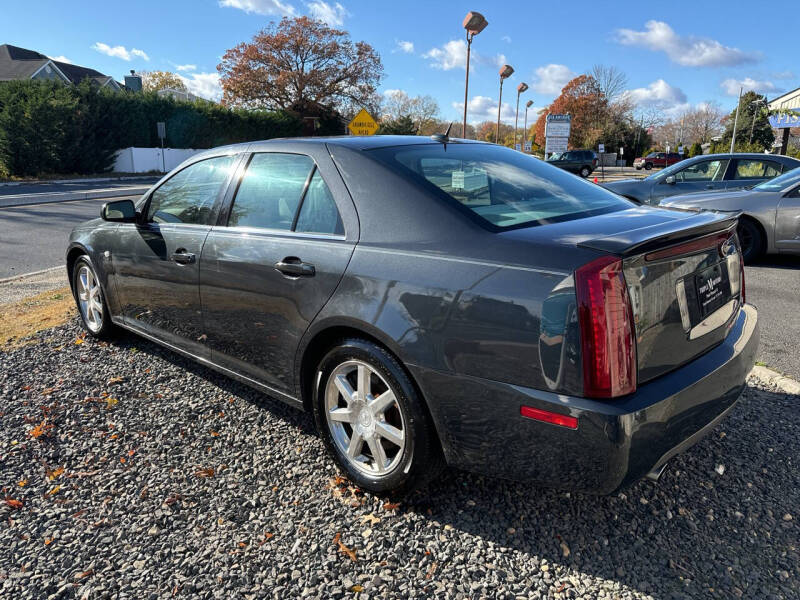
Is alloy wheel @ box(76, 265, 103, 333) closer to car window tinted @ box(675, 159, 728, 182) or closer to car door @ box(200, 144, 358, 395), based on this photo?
car door @ box(200, 144, 358, 395)

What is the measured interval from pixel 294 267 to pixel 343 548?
1254 mm

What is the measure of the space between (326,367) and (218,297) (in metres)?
0.88

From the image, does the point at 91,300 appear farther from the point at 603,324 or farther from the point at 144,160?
the point at 144,160

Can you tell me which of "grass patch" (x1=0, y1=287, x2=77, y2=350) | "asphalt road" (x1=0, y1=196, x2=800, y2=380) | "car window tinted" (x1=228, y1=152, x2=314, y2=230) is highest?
"car window tinted" (x1=228, y1=152, x2=314, y2=230)

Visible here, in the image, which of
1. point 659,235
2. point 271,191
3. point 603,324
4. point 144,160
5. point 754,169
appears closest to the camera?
point 603,324

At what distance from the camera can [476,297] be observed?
6.82 feet

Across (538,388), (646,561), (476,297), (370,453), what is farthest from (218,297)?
(646,561)

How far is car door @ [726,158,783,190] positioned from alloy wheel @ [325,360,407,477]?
936cm

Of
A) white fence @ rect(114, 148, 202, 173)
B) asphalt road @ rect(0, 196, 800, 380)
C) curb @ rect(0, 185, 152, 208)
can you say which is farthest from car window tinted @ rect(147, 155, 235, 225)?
white fence @ rect(114, 148, 202, 173)

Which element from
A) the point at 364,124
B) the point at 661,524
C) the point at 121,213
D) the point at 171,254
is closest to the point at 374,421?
the point at 661,524

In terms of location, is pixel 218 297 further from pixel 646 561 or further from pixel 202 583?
pixel 646 561

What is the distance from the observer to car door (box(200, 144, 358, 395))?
104 inches

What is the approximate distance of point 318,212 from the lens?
2.78 meters

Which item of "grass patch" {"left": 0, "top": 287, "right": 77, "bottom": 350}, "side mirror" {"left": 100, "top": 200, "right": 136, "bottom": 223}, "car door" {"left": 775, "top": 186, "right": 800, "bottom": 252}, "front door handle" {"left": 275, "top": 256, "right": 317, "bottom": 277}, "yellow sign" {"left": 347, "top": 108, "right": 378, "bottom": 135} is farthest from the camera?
"yellow sign" {"left": 347, "top": 108, "right": 378, "bottom": 135}
